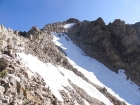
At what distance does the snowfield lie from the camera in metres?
30.3

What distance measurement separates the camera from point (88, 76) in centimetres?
4269

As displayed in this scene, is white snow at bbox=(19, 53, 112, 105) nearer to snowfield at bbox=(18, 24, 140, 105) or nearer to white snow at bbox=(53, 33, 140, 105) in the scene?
snowfield at bbox=(18, 24, 140, 105)

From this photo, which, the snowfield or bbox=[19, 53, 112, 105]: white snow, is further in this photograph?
the snowfield

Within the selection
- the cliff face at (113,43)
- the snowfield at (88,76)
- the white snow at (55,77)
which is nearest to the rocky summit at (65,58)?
the cliff face at (113,43)

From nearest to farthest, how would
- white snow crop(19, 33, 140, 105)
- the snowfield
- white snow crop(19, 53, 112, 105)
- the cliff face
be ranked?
white snow crop(19, 53, 112, 105)
white snow crop(19, 33, 140, 105)
the snowfield
the cliff face

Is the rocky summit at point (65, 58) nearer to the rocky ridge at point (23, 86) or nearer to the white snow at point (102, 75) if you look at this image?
the rocky ridge at point (23, 86)

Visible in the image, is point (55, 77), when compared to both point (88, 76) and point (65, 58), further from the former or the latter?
point (88, 76)

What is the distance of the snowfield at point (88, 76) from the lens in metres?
30.3

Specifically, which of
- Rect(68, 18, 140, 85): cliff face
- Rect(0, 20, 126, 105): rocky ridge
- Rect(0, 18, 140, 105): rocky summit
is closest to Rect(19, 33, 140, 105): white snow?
Rect(0, 18, 140, 105): rocky summit

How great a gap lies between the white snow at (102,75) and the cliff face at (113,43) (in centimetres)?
241

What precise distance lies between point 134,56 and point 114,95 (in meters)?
19.0

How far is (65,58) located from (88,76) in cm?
516

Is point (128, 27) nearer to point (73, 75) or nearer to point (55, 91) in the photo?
point (73, 75)

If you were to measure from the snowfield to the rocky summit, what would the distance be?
0.47m
